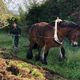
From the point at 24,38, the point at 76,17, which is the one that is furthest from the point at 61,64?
the point at 24,38

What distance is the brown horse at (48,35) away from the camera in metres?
13.6

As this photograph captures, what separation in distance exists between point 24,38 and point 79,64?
9.61 m

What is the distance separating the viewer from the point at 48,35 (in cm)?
1409

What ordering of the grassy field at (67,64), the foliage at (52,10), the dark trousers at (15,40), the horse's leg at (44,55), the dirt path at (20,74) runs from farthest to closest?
the foliage at (52,10), the dark trousers at (15,40), the horse's leg at (44,55), the grassy field at (67,64), the dirt path at (20,74)

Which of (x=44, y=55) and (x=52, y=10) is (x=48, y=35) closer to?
(x=44, y=55)

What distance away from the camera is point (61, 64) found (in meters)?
14.0

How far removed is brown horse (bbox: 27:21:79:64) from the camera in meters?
13.6

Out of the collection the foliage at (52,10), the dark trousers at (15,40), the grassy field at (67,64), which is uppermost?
the foliage at (52,10)

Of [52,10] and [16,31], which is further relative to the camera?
[52,10]

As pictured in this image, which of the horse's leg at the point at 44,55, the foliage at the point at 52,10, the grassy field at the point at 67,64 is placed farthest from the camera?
the foliage at the point at 52,10

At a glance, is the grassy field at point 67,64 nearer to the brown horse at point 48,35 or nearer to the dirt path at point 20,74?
the brown horse at point 48,35

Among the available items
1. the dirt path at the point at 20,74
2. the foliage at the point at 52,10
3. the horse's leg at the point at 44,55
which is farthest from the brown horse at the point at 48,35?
the foliage at the point at 52,10

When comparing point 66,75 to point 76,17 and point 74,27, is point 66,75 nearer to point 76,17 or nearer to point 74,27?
point 74,27

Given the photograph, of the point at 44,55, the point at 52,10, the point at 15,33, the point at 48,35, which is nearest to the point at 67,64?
the point at 44,55
